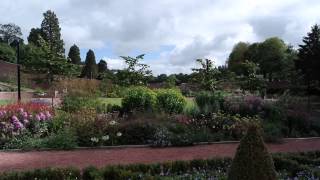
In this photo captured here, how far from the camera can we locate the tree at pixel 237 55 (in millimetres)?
75000

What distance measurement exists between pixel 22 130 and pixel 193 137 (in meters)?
4.38

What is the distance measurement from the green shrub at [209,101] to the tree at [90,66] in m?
48.8

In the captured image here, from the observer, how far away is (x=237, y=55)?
7750cm

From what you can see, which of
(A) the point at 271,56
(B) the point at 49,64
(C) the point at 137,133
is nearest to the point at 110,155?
(C) the point at 137,133

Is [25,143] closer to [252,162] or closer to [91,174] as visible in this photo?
[91,174]

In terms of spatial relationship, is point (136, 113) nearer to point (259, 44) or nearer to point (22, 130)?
point (22, 130)

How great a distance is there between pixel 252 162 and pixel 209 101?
12661mm

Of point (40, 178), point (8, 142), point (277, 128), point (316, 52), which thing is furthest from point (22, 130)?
point (316, 52)

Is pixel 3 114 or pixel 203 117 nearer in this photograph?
pixel 3 114

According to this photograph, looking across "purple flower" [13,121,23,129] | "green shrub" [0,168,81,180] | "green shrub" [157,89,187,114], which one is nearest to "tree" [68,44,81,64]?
"green shrub" [157,89,187,114]

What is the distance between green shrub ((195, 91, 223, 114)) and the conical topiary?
11288 mm

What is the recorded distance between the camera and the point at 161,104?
18.3 meters

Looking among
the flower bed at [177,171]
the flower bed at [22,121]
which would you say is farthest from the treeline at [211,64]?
the flower bed at [177,171]

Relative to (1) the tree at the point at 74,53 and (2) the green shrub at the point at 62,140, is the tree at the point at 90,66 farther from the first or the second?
(2) the green shrub at the point at 62,140
